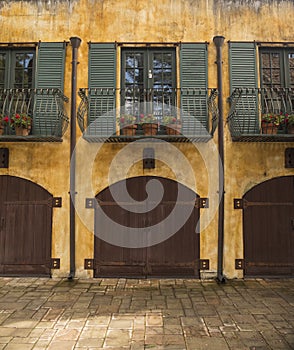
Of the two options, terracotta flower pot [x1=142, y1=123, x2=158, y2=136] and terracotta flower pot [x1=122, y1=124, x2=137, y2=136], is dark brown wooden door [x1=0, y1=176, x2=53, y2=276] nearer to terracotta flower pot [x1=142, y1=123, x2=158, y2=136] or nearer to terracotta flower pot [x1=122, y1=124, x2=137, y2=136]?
terracotta flower pot [x1=122, y1=124, x2=137, y2=136]

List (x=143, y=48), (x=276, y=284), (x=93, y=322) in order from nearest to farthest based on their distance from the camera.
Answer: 1. (x=93, y=322)
2. (x=276, y=284)
3. (x=143, y=48)

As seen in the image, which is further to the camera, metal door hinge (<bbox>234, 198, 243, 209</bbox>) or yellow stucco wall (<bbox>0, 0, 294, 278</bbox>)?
yellow stucco wall (<bbox>0, 0, 294, 278</bbox>)

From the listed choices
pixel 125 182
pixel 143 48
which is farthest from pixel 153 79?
pixel 125 182

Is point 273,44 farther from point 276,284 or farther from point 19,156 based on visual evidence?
point 19,156

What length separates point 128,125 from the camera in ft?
22.4

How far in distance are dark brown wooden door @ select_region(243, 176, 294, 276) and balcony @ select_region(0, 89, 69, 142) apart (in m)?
4.42

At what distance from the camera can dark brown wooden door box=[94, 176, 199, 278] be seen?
7.00 metres

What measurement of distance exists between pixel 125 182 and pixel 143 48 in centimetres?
314

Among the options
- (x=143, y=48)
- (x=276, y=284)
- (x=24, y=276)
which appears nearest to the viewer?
(x=276, y=284)

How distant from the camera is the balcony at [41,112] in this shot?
23.0 ft

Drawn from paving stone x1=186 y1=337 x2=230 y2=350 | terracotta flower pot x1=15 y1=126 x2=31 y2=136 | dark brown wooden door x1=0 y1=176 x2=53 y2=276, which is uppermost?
terracotta flower pot x1=15 y1=126 x2=31 y2=136

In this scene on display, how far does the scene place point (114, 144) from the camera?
7.25m

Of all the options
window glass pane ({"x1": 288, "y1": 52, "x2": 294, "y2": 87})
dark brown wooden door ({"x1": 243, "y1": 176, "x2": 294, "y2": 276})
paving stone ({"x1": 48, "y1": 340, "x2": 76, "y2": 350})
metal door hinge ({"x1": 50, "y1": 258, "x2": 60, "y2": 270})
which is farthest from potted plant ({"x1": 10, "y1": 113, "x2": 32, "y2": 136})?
window glass pane ({"x1": 288, "y1": 52, "x2": 294, "y2": 87})

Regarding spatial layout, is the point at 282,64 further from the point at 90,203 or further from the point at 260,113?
the point at 90,203
